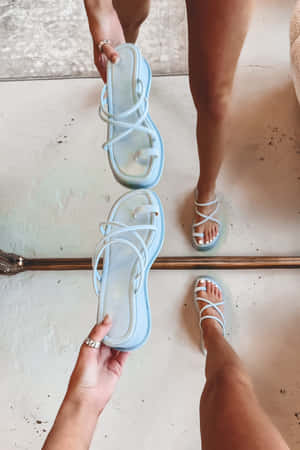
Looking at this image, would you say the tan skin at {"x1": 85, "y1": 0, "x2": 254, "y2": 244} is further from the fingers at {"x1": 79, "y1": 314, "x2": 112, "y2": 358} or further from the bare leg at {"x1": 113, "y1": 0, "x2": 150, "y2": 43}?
the fingers at {"x1": 79, "y1": 314, "x2": 112, "y2": 358}

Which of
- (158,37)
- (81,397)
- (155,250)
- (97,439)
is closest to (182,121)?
(158,37)

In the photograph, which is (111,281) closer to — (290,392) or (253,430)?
(253,430)

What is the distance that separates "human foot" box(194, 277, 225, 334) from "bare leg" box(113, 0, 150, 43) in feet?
2.30

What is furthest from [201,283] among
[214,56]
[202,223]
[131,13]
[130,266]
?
[131,13]

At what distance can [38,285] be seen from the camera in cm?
94

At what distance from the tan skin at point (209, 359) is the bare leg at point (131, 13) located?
0.48 ft

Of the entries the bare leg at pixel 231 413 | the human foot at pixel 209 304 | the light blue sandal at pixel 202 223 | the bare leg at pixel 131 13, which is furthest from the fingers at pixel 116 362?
the bare leg at pixel 131 13

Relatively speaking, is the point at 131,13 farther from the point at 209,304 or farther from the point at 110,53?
the point at 209,304

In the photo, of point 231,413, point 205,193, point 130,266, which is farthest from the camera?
point 205,193

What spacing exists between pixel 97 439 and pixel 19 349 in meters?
0.33

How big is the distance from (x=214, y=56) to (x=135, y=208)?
33 cm

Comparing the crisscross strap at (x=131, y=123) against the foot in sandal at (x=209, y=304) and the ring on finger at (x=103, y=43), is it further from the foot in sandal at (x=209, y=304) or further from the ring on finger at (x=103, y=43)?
the foot in sandal at (x=209, y=304)

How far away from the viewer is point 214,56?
1.62ft

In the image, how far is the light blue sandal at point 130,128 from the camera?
62cm
